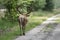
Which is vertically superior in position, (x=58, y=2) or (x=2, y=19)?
(x=2, y=19)

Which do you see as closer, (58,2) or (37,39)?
(37,39)

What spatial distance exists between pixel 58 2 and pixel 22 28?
47.3 metres

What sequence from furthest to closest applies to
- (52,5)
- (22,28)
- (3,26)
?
(52,5) → (3,26) → (22,28)

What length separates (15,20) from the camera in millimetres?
23875

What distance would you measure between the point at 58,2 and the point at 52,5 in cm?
1285

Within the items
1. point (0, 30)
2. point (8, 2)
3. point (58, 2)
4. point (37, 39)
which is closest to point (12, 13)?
point (8, 2)

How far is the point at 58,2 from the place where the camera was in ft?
209

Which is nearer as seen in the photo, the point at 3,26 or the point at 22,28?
the point at 22,28

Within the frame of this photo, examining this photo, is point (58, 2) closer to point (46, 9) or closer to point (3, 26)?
point (46, 9)

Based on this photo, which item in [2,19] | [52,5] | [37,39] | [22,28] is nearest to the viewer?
[37,39]

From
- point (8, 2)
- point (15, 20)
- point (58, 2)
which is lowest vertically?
point (58, 2)

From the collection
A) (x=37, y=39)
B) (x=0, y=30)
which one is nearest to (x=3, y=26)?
(x=0, y=30)

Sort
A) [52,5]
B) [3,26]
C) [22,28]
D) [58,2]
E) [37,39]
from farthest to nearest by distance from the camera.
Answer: [58,2] < [52,5] < [3,26] < [22,28] < [37,39]

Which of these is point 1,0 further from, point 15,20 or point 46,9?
point 46,9
